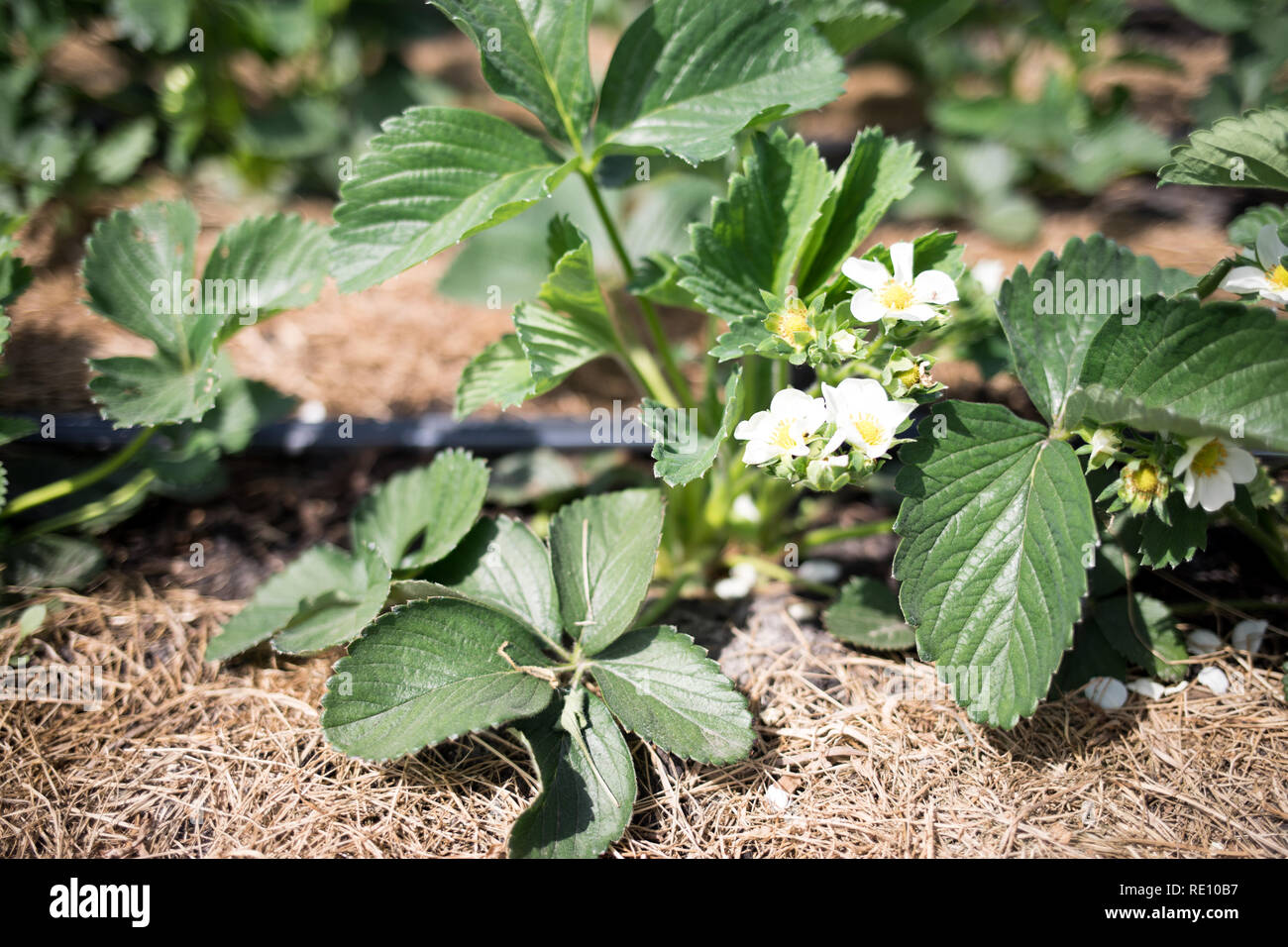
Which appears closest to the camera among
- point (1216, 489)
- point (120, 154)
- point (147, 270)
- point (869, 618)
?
point (1216, 489)

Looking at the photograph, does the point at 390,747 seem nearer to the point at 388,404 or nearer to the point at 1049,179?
the point at 388,404

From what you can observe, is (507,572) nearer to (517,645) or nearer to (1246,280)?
(517,645)

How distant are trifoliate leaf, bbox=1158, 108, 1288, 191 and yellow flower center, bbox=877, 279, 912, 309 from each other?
17.5 inches

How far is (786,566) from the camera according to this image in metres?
1.61

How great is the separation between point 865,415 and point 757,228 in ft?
1.10

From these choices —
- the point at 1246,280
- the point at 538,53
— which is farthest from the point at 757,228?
the point at 1246,280

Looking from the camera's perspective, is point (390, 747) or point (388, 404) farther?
point (388, 404)

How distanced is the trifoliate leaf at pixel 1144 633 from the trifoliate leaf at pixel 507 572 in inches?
33.0

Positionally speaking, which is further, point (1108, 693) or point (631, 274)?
point (631, 274)

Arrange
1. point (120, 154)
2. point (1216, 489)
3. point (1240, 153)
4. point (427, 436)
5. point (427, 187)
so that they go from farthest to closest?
point (120, 154)
point (427, 436)
point (427, 187)
point (1240, 153)
point (1216, 489)

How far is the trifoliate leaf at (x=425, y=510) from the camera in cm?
131

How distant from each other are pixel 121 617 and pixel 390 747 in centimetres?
70

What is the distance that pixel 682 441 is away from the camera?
3.83ft
